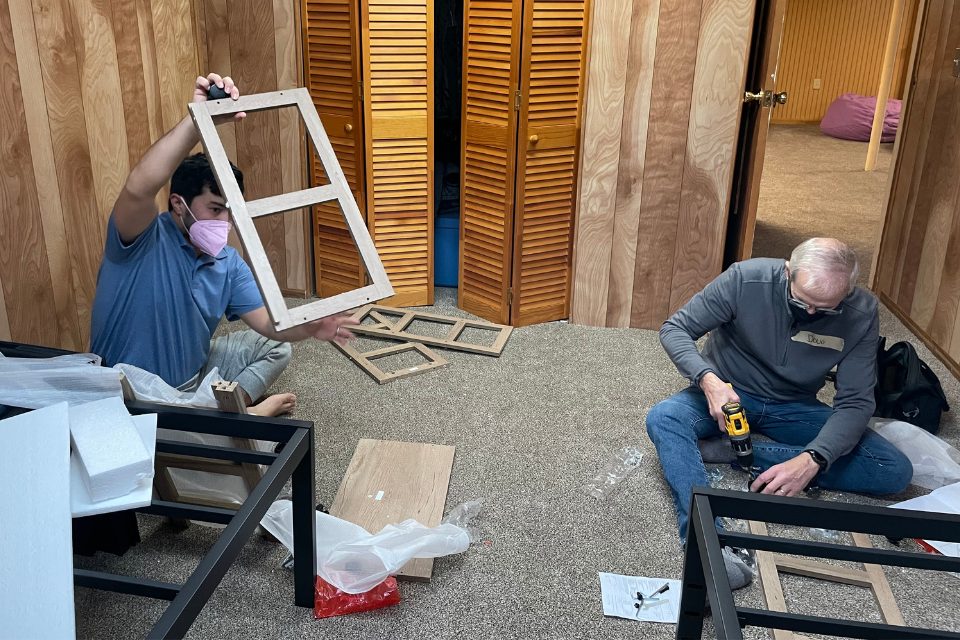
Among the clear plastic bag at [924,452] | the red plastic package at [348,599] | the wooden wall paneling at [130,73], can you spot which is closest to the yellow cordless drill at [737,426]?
the clear plastic bag at [924,452]

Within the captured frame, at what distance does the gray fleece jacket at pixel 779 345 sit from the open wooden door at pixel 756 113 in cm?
90

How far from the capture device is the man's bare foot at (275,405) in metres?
2.49

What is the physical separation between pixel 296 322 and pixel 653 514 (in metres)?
1.17

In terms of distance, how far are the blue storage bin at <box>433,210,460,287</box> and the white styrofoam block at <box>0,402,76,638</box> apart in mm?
2265

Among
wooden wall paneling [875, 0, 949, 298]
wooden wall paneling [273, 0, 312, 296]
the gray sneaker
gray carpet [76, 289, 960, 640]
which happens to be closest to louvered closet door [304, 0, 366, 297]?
wooden wall paneling [273, 0, 312, 296]

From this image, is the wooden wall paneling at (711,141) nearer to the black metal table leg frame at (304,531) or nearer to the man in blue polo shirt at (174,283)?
the man in blue polo shirt at (174,283)

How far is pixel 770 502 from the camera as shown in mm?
1502

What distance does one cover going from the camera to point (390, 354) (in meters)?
3.18

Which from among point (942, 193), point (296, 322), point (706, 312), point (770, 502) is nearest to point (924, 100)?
point (942, 193)

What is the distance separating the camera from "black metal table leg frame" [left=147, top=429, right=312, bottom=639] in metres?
1.19

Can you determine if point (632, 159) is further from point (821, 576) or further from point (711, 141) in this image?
point (821, 576)

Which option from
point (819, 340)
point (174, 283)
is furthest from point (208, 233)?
point (819, 340)

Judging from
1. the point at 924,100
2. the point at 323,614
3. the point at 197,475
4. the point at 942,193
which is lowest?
the point at 323,614

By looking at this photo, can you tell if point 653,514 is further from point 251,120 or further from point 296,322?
point 251,120
